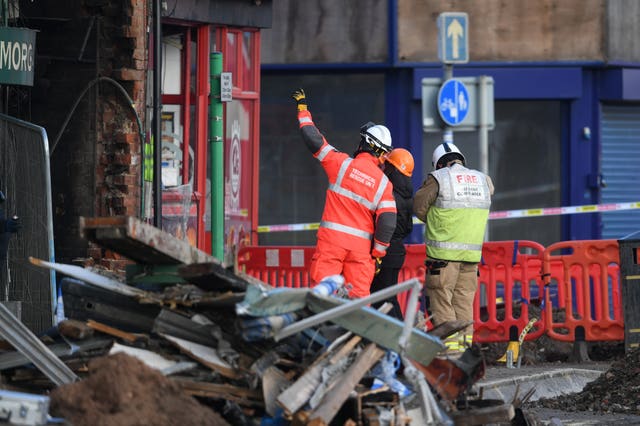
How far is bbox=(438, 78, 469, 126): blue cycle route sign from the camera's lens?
53.4 ft

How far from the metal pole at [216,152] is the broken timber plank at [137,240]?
4848mm

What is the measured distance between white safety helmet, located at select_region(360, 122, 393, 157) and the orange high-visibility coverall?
258mm

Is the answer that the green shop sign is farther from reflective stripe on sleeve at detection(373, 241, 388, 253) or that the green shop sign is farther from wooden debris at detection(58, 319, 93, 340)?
wooden debris at detection(58, 319, 93, 340)

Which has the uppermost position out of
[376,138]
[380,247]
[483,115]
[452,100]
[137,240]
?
[452,100]

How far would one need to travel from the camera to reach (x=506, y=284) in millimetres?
15734

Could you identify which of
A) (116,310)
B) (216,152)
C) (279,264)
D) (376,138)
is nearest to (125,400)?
(116,310)

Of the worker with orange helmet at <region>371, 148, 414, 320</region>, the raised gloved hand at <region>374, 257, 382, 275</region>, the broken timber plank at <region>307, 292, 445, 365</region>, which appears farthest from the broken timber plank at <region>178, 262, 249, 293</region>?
the worker with orange helmet at <region>371, 148, 414, 320</region>

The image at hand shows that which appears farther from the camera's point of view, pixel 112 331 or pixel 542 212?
pixel 542 212

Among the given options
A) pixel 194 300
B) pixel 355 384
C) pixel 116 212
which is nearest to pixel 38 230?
pixel 116 212

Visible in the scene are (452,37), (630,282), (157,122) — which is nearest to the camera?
(157,122)

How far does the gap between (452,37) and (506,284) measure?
300 cm

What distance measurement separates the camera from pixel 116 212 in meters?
13.0

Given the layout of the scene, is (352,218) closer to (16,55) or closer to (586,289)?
(16,55)

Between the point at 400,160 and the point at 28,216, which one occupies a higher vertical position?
the point at 400,160
